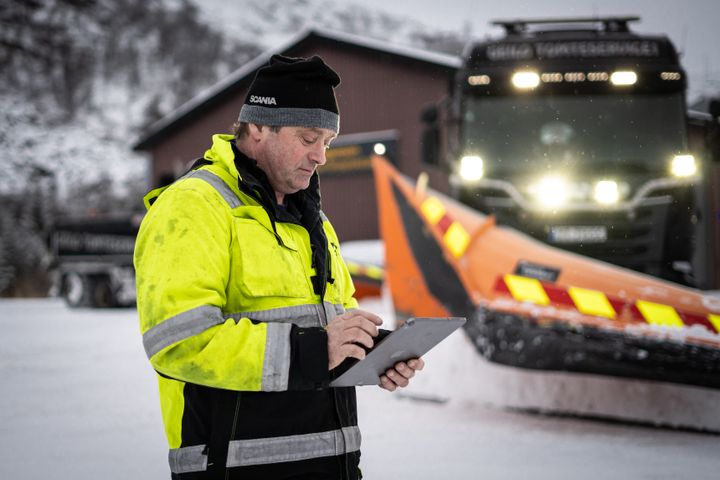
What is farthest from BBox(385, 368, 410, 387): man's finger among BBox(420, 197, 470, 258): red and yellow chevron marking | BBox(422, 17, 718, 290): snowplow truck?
BBox(422, 17, 718, 290): snowplow truck

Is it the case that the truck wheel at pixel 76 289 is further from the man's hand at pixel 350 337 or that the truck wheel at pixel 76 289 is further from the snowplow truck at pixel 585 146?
the man's hand at pixel 350 337

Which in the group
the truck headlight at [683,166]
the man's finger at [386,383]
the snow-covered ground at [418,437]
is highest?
the truck headlight at [683,166]

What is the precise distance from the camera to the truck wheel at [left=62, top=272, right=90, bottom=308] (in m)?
16.3

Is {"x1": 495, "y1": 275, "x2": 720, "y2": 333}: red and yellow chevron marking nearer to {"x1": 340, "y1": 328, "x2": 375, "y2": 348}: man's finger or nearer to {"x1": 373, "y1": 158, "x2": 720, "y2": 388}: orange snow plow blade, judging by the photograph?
{"x1": 373, "y1": 158, "x2": 720, "y2": 388}: orange snow plow blade

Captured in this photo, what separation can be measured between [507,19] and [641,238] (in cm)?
231

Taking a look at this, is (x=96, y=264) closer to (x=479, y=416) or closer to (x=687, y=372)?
(x=479, y=416)

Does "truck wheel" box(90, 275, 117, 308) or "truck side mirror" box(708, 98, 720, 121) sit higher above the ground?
"truck side mirror" box(708, 98, 720, 121)

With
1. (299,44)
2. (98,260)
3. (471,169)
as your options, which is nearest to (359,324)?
(471,169)

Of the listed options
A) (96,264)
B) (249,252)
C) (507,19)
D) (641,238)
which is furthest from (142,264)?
(96,264)

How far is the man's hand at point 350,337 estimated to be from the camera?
1.46 meters

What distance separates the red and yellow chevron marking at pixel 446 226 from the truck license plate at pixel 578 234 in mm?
805

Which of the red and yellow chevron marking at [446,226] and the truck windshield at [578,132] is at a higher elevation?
the truck windshield at [578,132]

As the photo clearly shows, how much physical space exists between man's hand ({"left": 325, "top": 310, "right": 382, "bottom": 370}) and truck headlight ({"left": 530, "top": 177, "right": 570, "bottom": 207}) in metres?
3.87

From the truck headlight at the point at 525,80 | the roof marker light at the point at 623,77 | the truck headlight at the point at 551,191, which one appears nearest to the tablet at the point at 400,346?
the truck headlight at the point at 551,191
